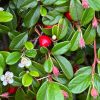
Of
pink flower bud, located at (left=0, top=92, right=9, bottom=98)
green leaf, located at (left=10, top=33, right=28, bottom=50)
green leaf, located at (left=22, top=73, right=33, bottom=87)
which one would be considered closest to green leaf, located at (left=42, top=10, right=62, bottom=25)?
green leaf, located at (left=10, top=33, right=28, bottom=50)

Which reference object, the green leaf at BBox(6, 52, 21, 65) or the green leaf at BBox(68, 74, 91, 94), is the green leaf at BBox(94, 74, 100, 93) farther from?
the green leaf at BBox(6, 52, 21, 65)

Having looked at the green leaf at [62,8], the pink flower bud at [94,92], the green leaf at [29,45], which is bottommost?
the pink flower bud at [94,92]

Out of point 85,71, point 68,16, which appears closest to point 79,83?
point 85,71

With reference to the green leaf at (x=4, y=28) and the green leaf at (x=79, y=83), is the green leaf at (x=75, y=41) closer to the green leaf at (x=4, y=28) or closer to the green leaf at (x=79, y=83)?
the green leaf at (x=79, y=83)

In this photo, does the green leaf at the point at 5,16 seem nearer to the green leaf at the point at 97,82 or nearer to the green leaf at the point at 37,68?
the green leaf at the point at 37,68

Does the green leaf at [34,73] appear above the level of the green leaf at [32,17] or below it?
below

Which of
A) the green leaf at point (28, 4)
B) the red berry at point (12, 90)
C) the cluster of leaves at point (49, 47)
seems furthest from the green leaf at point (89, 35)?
the red berry at point (12, 90)

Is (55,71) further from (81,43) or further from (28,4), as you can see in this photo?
(28,4)

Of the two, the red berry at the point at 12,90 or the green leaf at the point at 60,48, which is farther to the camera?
the red berry at the point at 12,90
